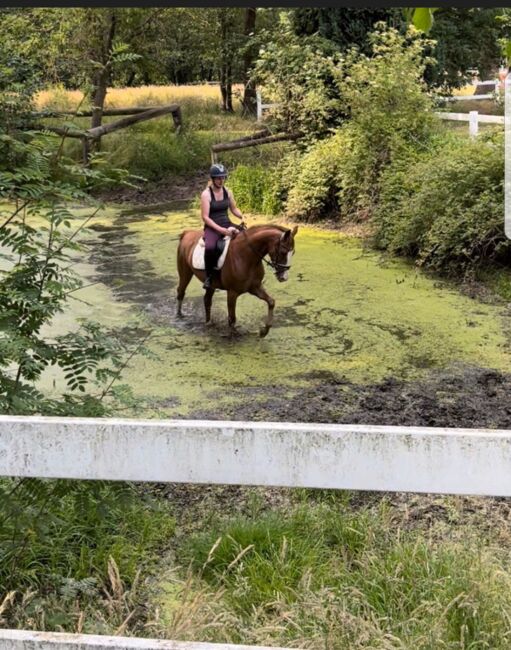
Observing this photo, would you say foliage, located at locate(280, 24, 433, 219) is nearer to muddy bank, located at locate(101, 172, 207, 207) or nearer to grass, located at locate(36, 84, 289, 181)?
grass, located at locate(36, 84, 289, 181)

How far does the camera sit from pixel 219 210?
7.34 meters

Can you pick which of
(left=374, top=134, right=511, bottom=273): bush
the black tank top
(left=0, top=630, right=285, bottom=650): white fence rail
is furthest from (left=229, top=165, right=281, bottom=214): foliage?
(left=0, top=630, right=285, bottom=650): white fence rail

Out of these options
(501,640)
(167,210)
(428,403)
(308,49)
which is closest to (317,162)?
(308,49)

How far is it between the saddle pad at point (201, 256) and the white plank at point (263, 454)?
5591 mm

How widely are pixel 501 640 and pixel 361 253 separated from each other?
865 cm

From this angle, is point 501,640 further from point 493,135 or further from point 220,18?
point 220,18

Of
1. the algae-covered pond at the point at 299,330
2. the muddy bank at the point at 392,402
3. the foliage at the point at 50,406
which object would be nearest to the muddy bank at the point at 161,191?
the algae-covered pond at the point at 299,330

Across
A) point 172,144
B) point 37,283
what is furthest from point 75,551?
point 172,144

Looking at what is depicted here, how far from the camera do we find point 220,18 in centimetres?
2666

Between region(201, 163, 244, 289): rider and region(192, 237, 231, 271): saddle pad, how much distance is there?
0.20ft

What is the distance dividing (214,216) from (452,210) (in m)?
3.19

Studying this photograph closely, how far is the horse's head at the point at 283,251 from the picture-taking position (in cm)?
688

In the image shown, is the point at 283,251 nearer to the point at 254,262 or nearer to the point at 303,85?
the point at 254,262

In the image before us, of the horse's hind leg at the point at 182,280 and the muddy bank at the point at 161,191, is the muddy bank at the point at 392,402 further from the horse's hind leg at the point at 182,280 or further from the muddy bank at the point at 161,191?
the muddy bank at the point at 161,191
